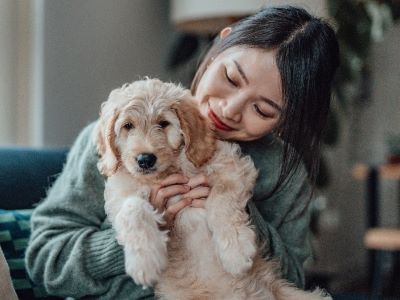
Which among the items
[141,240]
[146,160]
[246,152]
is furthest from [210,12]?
[141,240]

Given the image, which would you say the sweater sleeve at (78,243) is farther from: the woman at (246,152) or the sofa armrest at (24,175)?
the sofa armrest at (24,175)

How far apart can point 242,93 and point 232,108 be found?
0.15ft

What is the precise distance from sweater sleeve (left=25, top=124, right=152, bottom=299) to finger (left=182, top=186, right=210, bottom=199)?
195mm

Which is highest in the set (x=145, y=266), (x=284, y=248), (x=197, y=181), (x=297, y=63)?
(x=297, y=63)

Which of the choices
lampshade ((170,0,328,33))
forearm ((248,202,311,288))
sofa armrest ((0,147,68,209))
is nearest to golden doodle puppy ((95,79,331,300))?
forearm ((248,202,311,288))

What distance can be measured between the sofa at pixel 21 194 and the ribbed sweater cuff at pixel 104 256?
0.79ft

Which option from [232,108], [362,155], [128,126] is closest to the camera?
[128,126]

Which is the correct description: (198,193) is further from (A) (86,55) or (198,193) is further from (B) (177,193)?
(A) (86,55)

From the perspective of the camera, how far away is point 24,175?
177 centimetres

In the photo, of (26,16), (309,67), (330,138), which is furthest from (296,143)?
(330,138)

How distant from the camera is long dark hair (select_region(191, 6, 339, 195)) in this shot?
161 centimetres

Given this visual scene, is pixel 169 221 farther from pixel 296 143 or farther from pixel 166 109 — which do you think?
pixel 296 143

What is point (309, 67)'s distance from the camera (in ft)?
5.34

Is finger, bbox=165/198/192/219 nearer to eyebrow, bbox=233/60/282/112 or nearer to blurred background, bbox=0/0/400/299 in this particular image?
eyebrow, bbox=233/60/282/112
